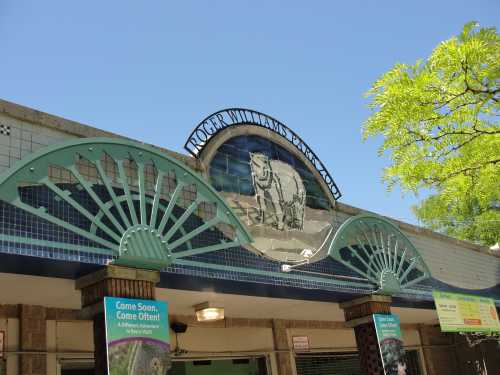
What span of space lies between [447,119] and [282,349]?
21.9 ft

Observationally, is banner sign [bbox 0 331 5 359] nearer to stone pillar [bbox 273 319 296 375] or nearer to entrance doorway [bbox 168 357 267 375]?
entrance doorway [bbox 168 357 267 375]

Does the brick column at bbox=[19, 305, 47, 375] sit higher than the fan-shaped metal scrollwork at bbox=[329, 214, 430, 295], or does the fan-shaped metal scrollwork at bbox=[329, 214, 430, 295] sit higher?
the fan-shaped metal scrollwork at bbox=[329, 214, 430, 295]

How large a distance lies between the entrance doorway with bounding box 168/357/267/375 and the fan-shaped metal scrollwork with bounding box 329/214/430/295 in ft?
10.9

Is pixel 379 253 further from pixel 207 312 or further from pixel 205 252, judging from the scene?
pixel 205 252

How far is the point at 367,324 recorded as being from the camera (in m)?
12.2

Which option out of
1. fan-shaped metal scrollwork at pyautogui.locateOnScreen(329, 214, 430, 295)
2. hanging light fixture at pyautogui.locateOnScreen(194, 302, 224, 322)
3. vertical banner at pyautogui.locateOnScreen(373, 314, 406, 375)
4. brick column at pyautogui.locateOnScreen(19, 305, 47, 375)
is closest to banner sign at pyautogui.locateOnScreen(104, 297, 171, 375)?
brick column at pyautogui.locateOnScreen(19, 305, 47, 375)

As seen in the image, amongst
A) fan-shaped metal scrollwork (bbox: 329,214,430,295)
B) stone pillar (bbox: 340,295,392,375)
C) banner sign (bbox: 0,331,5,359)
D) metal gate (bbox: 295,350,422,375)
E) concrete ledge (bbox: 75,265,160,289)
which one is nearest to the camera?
concrete ledge (bbox: 75,265,160,289)

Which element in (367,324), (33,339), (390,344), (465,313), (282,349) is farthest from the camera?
(465,313)

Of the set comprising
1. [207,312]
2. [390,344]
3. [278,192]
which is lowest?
[390,344]

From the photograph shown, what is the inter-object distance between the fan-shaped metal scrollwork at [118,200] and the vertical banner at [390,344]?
4151 millimetres

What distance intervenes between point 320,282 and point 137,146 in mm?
4815

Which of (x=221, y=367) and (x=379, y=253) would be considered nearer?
(x=221, y=367)

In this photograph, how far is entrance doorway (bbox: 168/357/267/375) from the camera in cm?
1195

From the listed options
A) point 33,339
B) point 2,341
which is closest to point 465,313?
point 33,339
